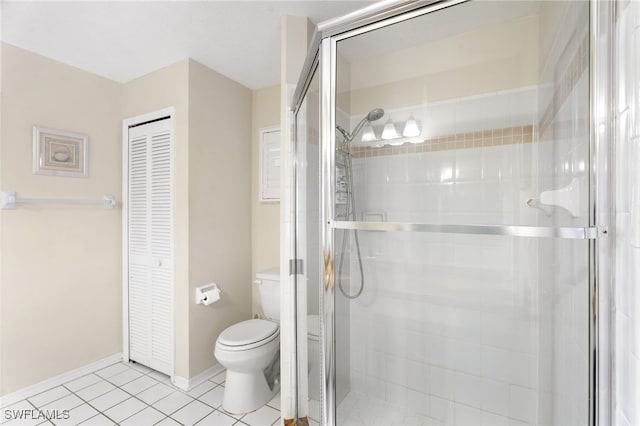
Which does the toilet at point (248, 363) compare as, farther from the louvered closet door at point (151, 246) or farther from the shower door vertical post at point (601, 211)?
the shower door vertical post at point (601, 211)

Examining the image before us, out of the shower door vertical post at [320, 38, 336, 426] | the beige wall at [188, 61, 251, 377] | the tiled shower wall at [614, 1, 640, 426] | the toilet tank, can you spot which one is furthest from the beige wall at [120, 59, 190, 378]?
the tiled shower wall at [614, 1, 640, 426]

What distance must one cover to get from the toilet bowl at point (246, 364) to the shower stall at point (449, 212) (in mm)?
598

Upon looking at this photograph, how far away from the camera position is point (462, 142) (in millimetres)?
1089

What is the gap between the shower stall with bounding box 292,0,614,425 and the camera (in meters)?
0.87

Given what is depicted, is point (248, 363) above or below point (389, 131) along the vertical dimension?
below

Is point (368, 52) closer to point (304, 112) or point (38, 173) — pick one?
point (304, 112)

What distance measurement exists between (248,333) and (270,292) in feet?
1.01

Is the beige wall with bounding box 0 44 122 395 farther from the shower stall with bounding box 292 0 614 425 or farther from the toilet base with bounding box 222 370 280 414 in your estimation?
the shower stall with bounding box 292 0 614 425

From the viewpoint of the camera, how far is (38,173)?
2010 mm

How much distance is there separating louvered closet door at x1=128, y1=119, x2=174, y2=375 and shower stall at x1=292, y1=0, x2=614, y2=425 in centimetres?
139

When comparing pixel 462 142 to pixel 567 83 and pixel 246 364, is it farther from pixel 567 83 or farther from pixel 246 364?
pixel 246 364

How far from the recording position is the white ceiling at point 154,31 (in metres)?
1.58

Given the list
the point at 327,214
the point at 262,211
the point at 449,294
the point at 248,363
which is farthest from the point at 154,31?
the point at 449,294

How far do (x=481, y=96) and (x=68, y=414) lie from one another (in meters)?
2.76
